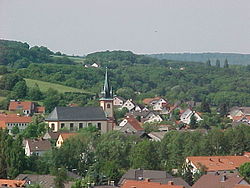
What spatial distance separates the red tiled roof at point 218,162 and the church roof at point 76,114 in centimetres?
1882

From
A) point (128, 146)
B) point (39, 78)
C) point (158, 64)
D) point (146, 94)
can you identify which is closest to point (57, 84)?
point (39, 78)

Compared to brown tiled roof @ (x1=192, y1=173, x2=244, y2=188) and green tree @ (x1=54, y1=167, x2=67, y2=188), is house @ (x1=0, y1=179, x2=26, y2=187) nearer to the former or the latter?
green tree @ (x1=54, y1=167, x2=67, y2=188)

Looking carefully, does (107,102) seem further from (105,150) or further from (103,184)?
(103,184)

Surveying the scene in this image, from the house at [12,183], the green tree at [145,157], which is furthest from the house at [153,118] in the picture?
the house at [12,183]

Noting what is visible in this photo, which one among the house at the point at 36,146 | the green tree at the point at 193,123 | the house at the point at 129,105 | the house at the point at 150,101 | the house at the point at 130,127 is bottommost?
the house at the point at 150,101

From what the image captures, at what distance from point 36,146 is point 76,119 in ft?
37.8

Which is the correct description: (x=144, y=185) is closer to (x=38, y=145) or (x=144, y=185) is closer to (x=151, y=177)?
(x=151, y=177)

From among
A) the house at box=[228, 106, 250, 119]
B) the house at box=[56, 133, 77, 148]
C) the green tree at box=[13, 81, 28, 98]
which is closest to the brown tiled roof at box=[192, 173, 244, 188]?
the house at box=[56, 133, 77, 148]

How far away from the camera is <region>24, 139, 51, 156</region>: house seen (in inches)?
2085

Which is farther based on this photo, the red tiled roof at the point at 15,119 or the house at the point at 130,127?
the red tiled roof at the point at 15,119

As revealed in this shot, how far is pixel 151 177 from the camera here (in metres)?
41.7

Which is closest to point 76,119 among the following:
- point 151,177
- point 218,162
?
point 218,162

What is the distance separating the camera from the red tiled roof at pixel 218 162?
45.8 metres

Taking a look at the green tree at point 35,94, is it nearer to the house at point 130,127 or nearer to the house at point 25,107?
the house at point 25,107
